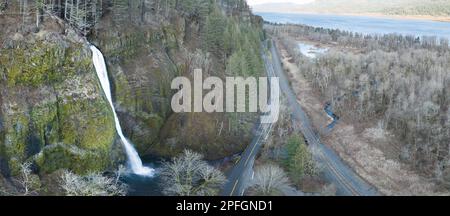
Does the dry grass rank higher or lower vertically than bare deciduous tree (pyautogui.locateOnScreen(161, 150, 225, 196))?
lower

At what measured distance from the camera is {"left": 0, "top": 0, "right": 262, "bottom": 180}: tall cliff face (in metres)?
57.0

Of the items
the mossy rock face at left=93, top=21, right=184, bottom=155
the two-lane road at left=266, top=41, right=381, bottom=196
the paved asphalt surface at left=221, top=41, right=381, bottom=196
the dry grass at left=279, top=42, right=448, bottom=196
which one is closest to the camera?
the paved asphalt surface at left=221, top=41, right=381, bottom=196

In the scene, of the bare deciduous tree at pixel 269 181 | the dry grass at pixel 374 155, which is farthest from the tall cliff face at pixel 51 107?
the dry grass at pixel 374 155

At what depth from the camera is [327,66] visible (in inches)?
5241

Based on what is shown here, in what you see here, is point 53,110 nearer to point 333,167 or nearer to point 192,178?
point 192,178

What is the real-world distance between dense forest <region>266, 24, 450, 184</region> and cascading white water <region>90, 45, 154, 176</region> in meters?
50.9

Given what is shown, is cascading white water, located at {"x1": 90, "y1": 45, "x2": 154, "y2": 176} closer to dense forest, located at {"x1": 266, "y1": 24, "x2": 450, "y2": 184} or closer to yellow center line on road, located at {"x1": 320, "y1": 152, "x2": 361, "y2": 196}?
yellow center line on road, located at {"x1": 320, "y1": 152, "x2": 361, "y2": 196}

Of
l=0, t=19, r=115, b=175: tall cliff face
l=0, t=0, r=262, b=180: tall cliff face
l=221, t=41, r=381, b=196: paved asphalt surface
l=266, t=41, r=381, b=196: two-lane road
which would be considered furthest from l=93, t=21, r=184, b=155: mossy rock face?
l=266, t=41, r=381, b=196: two-lane road

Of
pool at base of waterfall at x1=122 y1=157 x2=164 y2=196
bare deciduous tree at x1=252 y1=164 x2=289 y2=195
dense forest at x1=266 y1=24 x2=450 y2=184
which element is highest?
dense forest at x1=266 y1=24 x2=450 y2=184

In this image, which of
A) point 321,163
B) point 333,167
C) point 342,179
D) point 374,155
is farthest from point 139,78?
point 374,155

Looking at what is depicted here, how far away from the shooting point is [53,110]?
196 ft

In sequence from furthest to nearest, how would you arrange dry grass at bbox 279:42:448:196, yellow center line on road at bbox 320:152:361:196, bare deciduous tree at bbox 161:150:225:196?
dry grass at bbox 279:42:448:196 → yellow center line on road at bbox 320:152:361:196 → bare deciduous tree at bbox 161:150:225:196

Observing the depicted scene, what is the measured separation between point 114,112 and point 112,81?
6.37 metres

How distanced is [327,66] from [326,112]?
3232 centimetres
